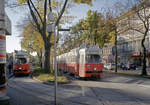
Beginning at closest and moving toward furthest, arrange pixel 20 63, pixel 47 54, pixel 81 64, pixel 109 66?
1. pixel 81 64
2. pixel 47 54
3. pixel 20 63
4. pixel 109 66

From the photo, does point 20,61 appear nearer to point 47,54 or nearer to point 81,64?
point 47,54

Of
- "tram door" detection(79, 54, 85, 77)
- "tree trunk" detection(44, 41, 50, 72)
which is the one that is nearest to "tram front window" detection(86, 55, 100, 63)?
"tram door" detection(79, 54, 85, 77)

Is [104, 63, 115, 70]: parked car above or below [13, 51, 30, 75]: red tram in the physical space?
below

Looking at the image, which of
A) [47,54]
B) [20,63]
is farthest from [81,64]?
[20,63]

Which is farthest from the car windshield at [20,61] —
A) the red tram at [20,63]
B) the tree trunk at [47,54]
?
the tree trunk at [47,54]

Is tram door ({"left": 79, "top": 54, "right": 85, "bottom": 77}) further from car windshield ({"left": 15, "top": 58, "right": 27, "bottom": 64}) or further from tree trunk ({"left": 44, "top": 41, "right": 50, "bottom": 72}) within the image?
car windshield ({"left": 15, "top": 58, "right": 27, "bottom": 64})

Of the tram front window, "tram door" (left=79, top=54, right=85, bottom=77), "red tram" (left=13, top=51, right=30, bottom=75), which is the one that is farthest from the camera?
"red tram" (left=13, top=51, right=30, bottom=75)

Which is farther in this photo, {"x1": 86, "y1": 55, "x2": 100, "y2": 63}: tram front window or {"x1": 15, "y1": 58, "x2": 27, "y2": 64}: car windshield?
{"x1": 15, "y1": 58, "x2": 27, "y2": 64}: car windshield

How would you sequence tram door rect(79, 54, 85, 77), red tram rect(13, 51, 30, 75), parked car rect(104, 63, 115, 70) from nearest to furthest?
tram door rect(79, 54, 85, 77)
red tram rect(13, 51, 30, 75)
parked car rect(104, 63, 115, 70)

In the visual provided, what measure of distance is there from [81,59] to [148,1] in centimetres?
891

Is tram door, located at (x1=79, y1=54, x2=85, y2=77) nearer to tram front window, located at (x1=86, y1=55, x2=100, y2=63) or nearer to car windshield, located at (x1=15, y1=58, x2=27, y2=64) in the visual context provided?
tram front window, located at (x1=86, y1=55, x2=100, y2=63)

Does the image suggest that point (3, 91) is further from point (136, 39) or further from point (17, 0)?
point (136, 39)

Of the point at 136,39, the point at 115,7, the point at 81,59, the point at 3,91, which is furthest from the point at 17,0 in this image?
the point at 136,39

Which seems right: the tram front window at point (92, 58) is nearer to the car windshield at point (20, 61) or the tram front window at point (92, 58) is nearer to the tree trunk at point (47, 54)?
the tree trunk at point (47, 54)
